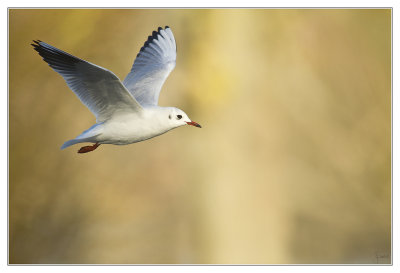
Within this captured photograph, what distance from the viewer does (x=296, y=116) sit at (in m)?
2.94

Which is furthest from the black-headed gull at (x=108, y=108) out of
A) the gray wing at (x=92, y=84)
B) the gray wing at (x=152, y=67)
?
the gray wing at (x=152, y=67)

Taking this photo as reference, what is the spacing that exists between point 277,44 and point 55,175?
1426mm

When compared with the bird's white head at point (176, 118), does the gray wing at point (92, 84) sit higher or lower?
higher

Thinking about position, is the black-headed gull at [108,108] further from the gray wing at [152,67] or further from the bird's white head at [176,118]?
the gray wing at [152,67]

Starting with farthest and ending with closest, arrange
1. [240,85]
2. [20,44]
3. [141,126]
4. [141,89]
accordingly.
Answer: [240,85] < [20,44] < [141,89] < [141,126]

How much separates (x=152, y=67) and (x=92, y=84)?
0.50 metres

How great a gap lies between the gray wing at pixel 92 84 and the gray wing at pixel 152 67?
0.76ft

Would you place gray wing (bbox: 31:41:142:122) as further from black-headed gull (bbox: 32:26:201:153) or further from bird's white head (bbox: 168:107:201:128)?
bird's white head (bbox: 168:107:201:128)

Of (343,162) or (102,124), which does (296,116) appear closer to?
(343,162)

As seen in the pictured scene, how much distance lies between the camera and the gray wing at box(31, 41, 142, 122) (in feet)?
5.71

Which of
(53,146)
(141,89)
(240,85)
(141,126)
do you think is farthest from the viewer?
(240,85)

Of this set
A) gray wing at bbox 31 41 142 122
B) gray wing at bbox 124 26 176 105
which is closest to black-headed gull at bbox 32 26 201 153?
gray wing at bbox 31 41 142 122

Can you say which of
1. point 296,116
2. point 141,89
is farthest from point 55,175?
point 296,116

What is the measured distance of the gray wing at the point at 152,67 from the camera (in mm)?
2107
